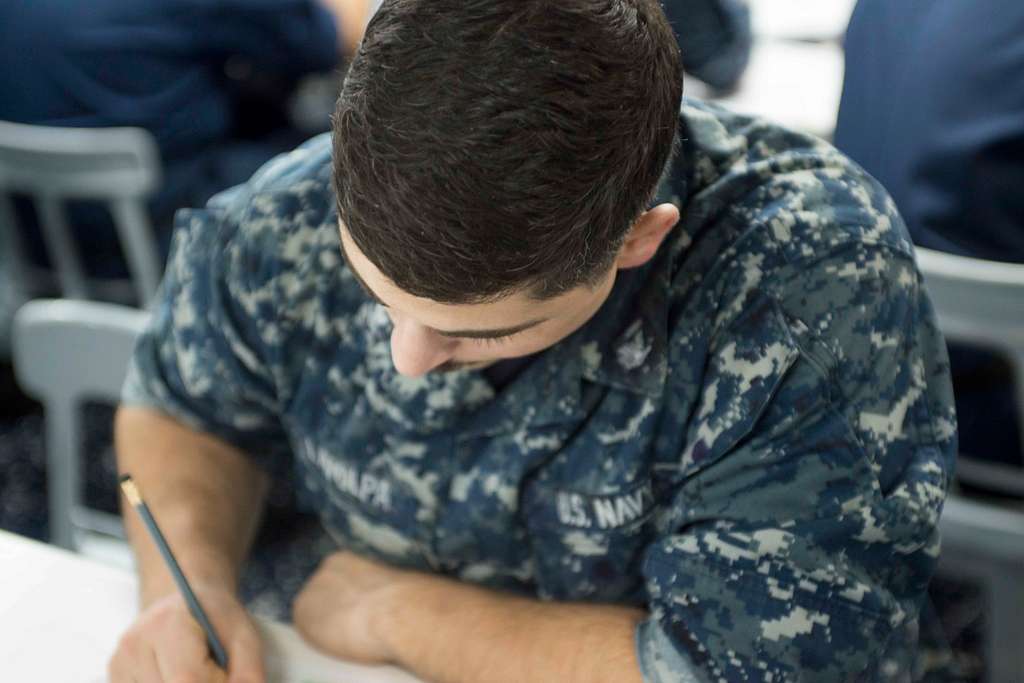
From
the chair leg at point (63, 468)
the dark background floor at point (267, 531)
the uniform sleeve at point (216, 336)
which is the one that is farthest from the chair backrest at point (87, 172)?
the uniform sleeve at point (216, 336)

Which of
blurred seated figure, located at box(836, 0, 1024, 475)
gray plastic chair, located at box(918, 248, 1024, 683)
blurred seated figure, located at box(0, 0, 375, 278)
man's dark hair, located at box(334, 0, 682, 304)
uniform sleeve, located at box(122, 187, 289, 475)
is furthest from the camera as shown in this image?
blurred seated figure, located at box(0, 0, 375, 278)

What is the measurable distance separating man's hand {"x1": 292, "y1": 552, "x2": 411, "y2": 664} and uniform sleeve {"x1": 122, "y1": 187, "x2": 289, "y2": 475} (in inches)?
7.6

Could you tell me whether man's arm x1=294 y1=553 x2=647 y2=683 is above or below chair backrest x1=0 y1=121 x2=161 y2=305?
above

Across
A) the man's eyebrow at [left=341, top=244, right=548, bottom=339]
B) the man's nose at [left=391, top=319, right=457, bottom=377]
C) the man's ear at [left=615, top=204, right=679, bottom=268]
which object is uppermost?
the man's ear at [left=615, top=204, right=679, bottom=268]

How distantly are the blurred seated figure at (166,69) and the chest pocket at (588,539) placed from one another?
168 cm

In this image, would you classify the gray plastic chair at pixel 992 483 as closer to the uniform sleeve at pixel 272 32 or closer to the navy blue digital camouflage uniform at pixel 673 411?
the navy blue digital camouflage uniform at pixel 673 411

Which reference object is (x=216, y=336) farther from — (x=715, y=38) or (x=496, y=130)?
(x=715, y=38)

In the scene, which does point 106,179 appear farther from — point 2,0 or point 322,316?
point 322,316

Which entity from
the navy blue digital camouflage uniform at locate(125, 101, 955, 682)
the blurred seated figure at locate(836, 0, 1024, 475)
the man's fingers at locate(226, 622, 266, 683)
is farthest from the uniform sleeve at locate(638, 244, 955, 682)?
the blurred seated figure at locate(836, 0, 1024, 475)

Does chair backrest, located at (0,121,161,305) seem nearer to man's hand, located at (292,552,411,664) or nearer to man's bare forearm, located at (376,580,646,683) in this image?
man's hand, located at (292,552,411,664)

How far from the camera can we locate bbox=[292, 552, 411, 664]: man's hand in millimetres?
1043

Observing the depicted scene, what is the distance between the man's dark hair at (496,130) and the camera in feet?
2.44

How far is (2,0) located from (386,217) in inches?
74.2

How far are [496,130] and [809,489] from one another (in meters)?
0.42
